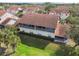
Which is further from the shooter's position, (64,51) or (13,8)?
(13,8)

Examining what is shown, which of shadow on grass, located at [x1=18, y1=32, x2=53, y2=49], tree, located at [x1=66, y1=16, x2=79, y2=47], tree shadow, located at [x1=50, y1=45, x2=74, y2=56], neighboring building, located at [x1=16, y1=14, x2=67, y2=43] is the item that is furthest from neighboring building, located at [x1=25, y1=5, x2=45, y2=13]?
tree shadow, located at [x1=50, y1=45, x2=74, y2=56]

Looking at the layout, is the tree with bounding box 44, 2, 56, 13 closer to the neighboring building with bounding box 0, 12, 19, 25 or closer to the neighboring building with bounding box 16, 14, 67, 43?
the neighboring building with bounding box 16, 14, 67, 43

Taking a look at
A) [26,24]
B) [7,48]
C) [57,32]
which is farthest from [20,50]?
[57,32]

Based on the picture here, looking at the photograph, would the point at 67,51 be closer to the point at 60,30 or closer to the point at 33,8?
the point at 60,30

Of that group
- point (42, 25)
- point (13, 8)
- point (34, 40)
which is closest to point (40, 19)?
point (42, 25)

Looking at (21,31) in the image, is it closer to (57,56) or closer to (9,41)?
(9,41)

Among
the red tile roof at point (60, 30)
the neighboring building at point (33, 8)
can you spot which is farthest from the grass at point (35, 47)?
the neighboring building at point (33, 8)

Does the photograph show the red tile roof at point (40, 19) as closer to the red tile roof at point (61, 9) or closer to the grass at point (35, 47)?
the red tile roof at point (61, 9)
